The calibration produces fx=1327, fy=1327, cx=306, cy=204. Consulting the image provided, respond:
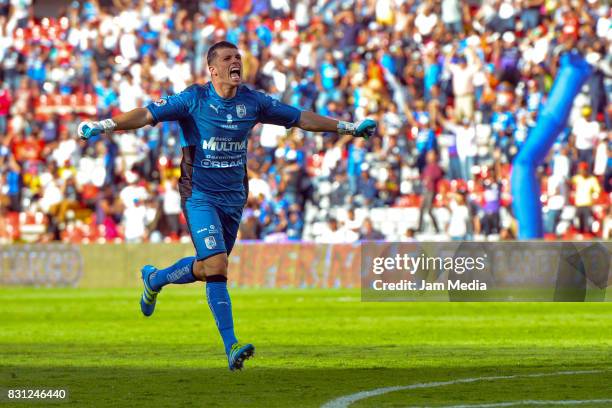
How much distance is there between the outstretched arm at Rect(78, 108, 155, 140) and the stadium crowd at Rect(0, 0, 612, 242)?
11725 mm

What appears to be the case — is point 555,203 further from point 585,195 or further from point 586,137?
point 586,137

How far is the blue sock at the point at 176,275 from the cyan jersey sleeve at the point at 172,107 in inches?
52.4

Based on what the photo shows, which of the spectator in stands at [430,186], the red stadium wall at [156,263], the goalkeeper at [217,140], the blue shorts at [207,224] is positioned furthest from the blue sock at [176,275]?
the spectator in stands at [430,186]

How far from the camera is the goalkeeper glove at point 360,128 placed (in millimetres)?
10500

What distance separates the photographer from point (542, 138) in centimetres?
1955

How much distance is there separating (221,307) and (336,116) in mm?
18471

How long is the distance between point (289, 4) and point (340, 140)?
5794mm

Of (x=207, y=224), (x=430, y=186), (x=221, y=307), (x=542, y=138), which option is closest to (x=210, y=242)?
(x=207, y=224)

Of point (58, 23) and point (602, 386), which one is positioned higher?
point (58, 23)

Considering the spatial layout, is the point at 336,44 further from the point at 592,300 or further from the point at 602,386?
the point at 602,386

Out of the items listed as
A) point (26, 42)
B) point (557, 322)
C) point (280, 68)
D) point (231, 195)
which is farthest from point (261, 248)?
point (231, 195)

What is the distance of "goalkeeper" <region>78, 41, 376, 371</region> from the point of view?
33.3 ft

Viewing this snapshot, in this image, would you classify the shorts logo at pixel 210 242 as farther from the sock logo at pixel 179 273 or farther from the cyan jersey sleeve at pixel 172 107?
the cyan jersey sleeve at pixel 172 107

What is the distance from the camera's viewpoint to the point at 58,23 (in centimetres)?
3700
